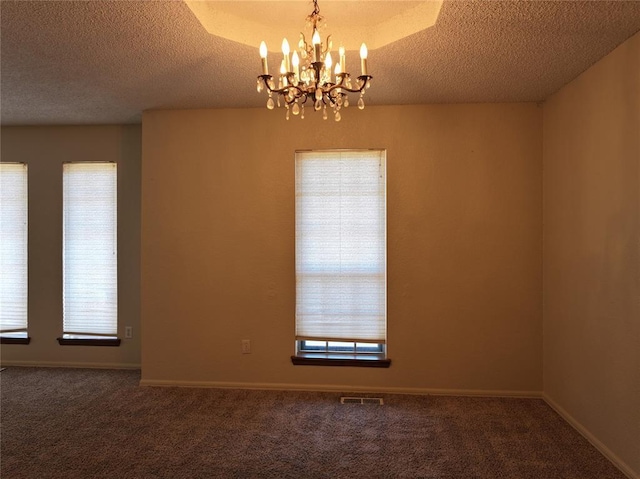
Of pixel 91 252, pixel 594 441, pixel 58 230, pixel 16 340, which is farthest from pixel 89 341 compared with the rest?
pixel 594 441

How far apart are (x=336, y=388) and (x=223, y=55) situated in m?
2.75

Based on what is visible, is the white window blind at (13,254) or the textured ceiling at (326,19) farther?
the white window blind at (13,254)

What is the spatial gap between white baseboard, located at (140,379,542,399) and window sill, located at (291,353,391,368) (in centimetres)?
19

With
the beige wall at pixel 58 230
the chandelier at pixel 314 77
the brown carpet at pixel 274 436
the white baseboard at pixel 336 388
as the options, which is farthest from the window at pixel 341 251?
the beige wall at pixel 58 230

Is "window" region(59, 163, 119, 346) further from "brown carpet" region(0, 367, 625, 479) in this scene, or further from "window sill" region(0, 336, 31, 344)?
"brown carpet" region(0, 367, 625, 479)

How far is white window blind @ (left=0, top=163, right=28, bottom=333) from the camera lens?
4.41 metres

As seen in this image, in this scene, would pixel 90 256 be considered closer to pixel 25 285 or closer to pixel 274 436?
pixel 25 285

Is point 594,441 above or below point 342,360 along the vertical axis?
below

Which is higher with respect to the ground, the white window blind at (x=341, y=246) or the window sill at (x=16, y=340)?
the white window blind at (x=341, y=246)

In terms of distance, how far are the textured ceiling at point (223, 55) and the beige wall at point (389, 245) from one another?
0.89 feet

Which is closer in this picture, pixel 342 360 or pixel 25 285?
pixel 342 360

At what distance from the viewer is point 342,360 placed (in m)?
3.67

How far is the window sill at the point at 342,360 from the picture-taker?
3.64 meters

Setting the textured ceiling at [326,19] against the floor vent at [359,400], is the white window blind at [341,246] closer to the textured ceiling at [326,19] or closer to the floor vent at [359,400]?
the floor vent at [359,400]
